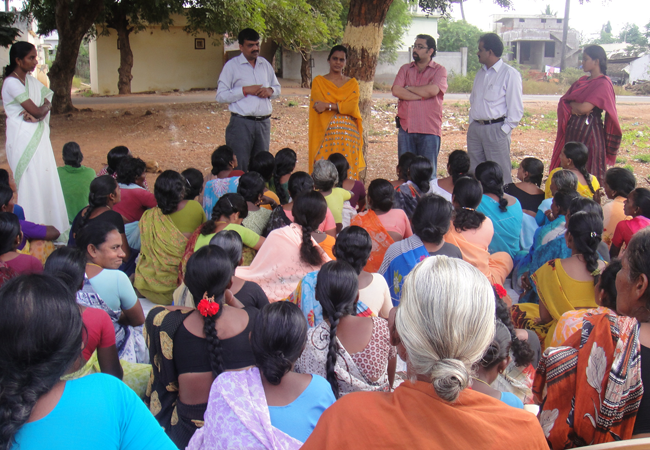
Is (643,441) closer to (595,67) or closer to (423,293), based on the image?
(423,293)

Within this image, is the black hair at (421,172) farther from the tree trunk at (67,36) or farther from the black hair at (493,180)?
the tree trunk at (67,36)

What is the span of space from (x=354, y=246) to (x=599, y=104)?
4.62 meters

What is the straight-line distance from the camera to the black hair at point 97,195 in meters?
3.81

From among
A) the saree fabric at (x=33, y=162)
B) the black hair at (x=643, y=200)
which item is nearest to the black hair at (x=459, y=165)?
the black hair at (x=643, y=200)

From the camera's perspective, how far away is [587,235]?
2.90 metres

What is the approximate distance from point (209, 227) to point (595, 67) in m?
5.00

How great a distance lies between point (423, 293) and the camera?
1.27 meters

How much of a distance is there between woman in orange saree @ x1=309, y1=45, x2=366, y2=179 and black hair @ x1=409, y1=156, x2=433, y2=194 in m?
1.81

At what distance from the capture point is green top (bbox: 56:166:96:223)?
16.8 ft

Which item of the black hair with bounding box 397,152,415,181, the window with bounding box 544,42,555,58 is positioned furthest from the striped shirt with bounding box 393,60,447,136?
the window with bounding box 544,42,555,58

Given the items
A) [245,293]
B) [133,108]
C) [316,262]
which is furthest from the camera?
[133,108]

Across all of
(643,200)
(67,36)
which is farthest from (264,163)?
(67,36)

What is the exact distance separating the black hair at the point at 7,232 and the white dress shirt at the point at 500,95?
5076mm

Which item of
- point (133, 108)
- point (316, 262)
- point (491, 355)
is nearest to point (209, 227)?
point (316, 262)
